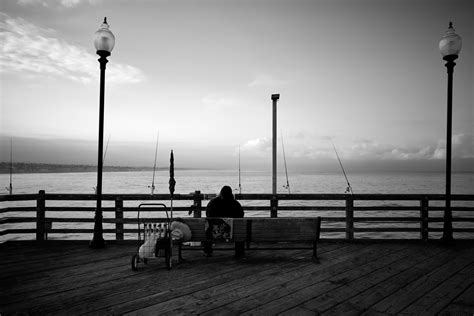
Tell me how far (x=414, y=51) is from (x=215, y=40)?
11.1 meters

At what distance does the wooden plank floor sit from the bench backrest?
0.58 metres

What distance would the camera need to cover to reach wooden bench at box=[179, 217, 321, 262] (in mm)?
5766

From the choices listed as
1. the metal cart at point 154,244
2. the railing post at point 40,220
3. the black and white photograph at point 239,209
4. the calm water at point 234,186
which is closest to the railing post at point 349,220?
the black and white photograph at point 239,209

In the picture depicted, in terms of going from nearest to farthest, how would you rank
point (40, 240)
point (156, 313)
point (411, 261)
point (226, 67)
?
point (156, 313)
point (411, 261)
point (40, 240)
point (226, 67)

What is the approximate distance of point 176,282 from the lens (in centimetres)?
466

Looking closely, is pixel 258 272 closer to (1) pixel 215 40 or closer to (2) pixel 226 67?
(1) pixel 215 40

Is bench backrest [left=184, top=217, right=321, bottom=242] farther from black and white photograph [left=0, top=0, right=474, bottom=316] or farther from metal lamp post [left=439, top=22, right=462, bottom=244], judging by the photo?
metal lamp post [left=439, top=22, right=462, bottom=244]

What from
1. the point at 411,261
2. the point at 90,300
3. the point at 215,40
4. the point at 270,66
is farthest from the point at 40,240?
the point at 270,66

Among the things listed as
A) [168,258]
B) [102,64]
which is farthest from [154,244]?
[102,64]

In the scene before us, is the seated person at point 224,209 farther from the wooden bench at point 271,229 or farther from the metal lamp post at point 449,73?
the metal lamp post at point 449,73

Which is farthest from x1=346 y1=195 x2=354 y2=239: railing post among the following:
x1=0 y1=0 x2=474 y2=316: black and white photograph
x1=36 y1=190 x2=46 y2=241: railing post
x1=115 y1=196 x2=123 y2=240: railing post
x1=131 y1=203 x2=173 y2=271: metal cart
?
Answer: x1=36 y1=190 x2=46 y2=241: railing post

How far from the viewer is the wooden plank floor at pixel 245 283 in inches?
146

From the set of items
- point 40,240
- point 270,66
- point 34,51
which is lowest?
point 40,240

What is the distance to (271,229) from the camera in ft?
19.0
